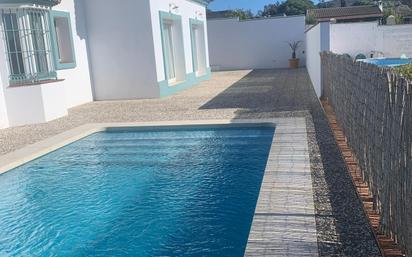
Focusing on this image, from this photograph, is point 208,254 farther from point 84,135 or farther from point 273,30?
point 273,30

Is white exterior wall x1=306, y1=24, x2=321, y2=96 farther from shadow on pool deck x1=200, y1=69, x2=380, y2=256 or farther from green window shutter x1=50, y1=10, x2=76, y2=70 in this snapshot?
green window shutter x1=50, y1=10, x2=76, y2=70

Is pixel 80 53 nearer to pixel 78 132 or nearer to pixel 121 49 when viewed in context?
pixel 121 49

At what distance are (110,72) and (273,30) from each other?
56.9 ft

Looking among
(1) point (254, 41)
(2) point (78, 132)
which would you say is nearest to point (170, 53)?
(2) point (78, 132)

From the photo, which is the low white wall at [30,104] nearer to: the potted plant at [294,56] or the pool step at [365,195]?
the pool step at [365,195]

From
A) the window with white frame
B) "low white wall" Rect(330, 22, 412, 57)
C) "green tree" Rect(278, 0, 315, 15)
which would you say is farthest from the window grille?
"green tree" Rect(278, 0, 315, 15)

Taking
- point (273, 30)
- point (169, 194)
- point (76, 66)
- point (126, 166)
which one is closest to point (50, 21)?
point (76, 66)

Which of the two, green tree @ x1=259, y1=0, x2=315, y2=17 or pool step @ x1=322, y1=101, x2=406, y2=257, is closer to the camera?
pool step @ x1=322, y1=101, x2=406, y2=257

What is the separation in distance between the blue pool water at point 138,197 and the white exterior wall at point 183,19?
294 inches

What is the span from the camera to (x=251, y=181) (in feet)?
24.0

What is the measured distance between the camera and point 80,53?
17031 millimetres

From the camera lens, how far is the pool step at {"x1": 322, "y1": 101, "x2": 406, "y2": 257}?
402 cm

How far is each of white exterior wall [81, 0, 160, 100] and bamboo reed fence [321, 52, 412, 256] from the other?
11722 mm

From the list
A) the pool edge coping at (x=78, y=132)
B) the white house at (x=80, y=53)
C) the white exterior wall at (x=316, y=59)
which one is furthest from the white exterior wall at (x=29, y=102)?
the white exterior wall at (x=316, y=59)
